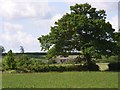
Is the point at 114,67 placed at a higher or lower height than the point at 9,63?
lower

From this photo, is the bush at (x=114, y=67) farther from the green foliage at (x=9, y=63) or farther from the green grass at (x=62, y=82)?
the green grass at (x=62, y=82)

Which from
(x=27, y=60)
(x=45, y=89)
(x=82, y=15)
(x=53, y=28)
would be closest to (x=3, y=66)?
(x=27, y=60)

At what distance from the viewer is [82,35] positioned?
43.8 metres

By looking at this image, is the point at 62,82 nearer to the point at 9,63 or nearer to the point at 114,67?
the point at 9,63

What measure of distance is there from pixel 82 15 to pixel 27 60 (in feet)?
28.4

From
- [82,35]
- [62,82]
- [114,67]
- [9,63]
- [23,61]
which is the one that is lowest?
[62,82]

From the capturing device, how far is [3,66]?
42562 mm

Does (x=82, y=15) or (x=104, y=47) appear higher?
(x=82, y=15)

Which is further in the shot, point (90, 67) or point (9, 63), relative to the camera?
point (90, 67)

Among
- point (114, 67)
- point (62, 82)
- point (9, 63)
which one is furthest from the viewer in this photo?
point (114, 67)

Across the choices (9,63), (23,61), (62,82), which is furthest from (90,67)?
(62,82)

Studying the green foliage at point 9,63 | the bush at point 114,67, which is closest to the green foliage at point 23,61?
the green foliage at point 9,63

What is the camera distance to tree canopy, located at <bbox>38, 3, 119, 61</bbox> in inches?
1678

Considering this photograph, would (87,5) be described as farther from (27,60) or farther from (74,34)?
(27,60)
